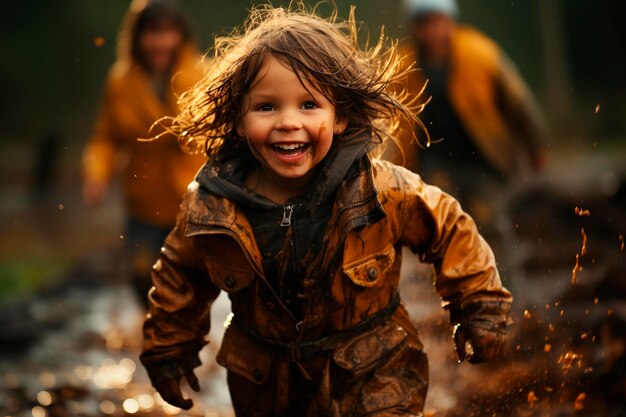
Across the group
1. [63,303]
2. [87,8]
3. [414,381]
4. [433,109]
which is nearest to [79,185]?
[87,8]

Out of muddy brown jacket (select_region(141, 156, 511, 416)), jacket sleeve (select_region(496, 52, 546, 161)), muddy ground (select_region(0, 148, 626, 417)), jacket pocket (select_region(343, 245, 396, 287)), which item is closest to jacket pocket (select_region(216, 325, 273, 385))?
muddy brown jacket (select_region(141, 156, 511, 416))

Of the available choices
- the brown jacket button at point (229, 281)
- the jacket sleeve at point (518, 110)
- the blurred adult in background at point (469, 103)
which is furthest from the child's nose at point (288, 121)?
the jacket sleeve at point (518, 110)

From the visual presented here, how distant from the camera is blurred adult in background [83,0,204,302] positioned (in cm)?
690

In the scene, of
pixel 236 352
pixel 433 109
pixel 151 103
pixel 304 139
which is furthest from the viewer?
pixel 433 109

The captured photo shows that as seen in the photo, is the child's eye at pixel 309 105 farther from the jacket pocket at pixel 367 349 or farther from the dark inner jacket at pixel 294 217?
the jacket pocket at pixel 367 349

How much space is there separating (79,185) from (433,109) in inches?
414

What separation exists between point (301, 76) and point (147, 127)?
12.6ft

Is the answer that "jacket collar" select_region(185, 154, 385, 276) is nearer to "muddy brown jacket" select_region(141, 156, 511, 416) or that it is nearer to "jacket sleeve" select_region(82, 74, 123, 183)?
"muddy brown jacket" select_region(141, 156, 511, 416)

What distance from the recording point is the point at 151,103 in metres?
6.93

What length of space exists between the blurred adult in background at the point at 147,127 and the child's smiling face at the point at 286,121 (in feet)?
11.6

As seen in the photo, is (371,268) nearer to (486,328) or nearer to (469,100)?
(486,328)

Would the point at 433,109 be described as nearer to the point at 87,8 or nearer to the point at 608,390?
the point at 608,390

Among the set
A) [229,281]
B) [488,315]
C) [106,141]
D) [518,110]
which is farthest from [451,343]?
[106,141]

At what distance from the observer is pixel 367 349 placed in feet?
11.2
